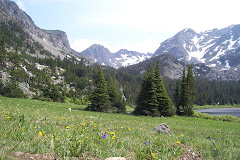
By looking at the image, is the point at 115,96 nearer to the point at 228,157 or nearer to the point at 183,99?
the point at 183,99

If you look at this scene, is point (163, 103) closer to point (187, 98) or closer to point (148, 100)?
point (148, 100)

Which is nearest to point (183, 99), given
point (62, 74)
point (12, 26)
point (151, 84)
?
point (151, 84)

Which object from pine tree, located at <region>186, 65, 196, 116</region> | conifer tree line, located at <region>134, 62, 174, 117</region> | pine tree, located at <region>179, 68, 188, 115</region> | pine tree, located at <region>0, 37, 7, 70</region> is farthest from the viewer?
pine tree, located at <region>0, 37, 7, 70</region>

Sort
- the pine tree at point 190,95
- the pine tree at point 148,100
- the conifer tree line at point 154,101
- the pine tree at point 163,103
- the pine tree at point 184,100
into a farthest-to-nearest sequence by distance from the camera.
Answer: the pine tree at point 184,100
the pine tree at point 190,95
the pine tree at point 163,103
the conifer tree line at point 154,101
the pine tree at point 148,100

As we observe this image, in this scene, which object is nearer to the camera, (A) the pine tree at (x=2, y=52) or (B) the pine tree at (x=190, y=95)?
(B) the pine tree at (x=190, y=95)

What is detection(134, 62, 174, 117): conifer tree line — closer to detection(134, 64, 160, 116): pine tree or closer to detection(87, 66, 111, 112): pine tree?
detection(134, 64, 160, 116): pine tree

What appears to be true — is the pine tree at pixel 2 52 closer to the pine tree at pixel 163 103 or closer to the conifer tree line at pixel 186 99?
the pine tree at pixel 163 103

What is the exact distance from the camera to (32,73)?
307 feet

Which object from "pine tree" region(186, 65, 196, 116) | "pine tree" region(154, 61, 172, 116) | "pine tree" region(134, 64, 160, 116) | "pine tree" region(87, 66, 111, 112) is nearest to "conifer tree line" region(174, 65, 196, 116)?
"pine tree" region(186, 65, 196, 116)

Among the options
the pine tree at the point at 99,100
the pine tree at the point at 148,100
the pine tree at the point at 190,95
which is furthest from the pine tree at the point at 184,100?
the pine tree at the point at 99,100

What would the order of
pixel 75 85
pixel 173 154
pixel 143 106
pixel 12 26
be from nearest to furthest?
pixel 173 154
pixel 143 106
pixel 75 85
pixel 12 26

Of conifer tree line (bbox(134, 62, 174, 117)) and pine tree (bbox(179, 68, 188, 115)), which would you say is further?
pine tree (bbox(179, 68, 188, 115))

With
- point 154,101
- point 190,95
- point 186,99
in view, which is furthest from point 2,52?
point 190,95

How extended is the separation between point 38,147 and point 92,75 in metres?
151
